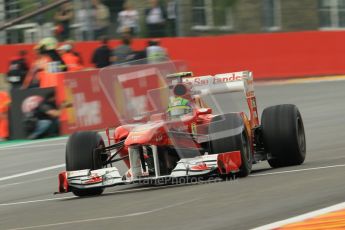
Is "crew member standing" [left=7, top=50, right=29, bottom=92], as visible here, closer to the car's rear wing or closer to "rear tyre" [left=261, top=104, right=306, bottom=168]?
the car's rear wing

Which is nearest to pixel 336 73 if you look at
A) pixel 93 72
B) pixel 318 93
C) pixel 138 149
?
pixel 318 93

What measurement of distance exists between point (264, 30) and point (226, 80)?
14850 mm

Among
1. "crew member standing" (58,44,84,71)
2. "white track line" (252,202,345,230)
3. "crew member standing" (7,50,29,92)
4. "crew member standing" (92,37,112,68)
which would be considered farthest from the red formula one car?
"crew member standing" (92,37,112,68)

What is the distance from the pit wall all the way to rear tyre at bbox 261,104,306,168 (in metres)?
14.2

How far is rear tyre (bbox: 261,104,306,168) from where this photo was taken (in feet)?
38.8

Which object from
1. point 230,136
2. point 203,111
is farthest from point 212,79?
point 230,136

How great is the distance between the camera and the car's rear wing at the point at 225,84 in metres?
11.9

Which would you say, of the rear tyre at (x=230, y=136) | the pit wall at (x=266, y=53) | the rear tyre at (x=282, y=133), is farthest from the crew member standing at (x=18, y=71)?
the rear tyre at (x=230, y=136)

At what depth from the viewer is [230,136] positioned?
35.8 feet

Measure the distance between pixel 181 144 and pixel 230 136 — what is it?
0.58 metres

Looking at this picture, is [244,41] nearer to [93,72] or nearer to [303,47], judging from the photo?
[303,47]

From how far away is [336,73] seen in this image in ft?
86.6

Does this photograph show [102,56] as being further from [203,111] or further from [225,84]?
[203,111]

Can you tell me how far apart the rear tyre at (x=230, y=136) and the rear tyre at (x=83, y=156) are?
4.31 ft
